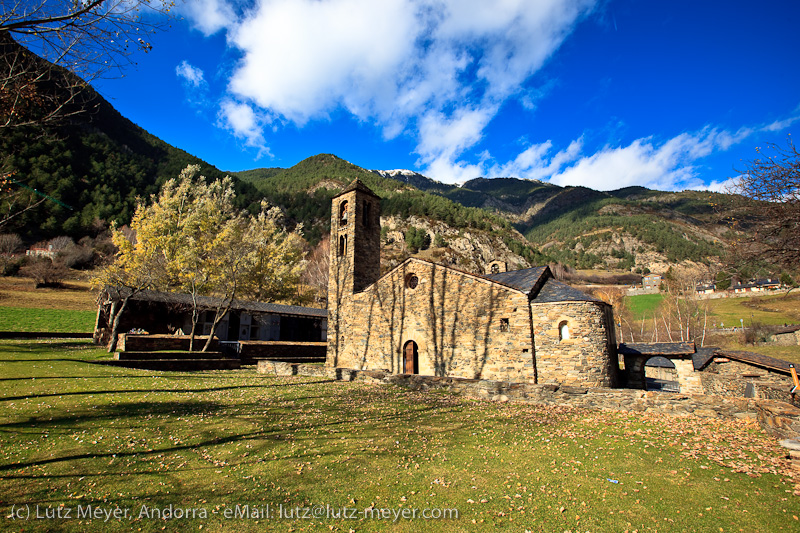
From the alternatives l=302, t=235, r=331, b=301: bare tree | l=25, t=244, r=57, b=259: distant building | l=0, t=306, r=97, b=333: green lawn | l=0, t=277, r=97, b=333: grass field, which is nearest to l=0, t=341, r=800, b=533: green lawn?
l=0, t=306, r=97, b=333: green lawn

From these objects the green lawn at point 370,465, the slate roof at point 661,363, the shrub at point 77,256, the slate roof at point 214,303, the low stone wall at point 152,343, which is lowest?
the slate roof at point 661,363

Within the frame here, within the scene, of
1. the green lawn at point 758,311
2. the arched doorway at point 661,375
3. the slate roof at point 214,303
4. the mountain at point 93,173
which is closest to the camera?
the slate roof at point 214,303

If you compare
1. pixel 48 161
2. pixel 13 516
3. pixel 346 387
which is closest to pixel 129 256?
pixel 346 387

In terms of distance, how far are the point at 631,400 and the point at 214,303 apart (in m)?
29.6

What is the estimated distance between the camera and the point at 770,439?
8648 mm

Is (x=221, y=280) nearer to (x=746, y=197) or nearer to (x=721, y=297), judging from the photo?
(x=746, y=197)

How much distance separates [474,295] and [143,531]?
656 inches

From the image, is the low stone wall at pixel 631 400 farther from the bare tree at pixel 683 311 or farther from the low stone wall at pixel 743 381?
the bare tree at pixel 683 311

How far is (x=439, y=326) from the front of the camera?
65.9ft

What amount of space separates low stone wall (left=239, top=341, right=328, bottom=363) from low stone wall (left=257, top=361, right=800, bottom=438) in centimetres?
1424

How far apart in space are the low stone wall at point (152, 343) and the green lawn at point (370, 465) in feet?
31.5

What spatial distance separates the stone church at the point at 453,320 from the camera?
16734 mm

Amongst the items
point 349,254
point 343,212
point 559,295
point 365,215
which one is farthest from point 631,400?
point 343,212

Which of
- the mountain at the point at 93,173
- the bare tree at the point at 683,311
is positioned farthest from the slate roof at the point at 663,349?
the mountain at the point at 93,173
